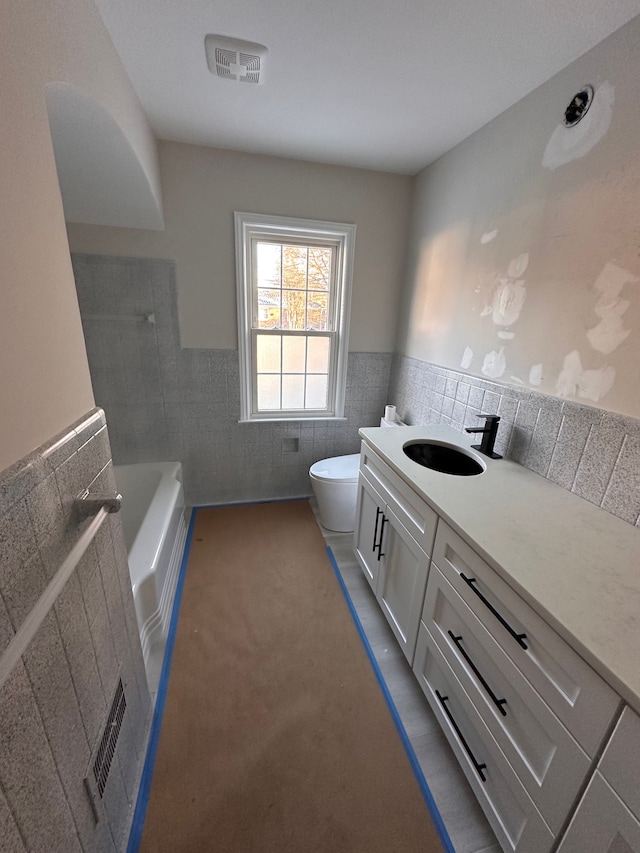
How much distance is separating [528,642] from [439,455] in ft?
3.17

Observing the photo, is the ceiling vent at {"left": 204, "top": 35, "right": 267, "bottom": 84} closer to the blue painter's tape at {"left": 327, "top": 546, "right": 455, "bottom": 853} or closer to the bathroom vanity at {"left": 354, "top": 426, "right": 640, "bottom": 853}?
the bathroom vanity at {"left": 354, "top": 426, "right": 640, "bottom": 853}

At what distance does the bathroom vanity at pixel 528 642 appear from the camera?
631 mm

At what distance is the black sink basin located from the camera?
5.27ft

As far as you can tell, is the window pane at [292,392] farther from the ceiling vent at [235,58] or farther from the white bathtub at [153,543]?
the ceiling vent at [235,58]

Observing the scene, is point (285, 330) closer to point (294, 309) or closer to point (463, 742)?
point (294, 309)

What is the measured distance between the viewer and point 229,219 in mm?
2070

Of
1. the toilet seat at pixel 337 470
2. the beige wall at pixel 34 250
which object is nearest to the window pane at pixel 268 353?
the toilet seat at pixel 337 470

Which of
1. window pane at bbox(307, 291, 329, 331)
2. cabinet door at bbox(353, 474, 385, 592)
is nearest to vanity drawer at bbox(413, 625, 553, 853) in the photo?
cabinet door at bbox(353, 474, 385, 592)

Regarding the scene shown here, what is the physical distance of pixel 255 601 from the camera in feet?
5.82

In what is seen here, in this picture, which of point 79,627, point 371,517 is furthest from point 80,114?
point 371,517

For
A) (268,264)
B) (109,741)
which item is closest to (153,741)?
(109,741)

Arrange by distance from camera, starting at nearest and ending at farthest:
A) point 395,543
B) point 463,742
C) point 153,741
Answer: point 463,742 < point 153,741 < point 395,543

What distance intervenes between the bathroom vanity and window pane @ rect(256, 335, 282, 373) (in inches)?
53.2

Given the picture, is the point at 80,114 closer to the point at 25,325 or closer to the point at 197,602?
the point at 25,325
